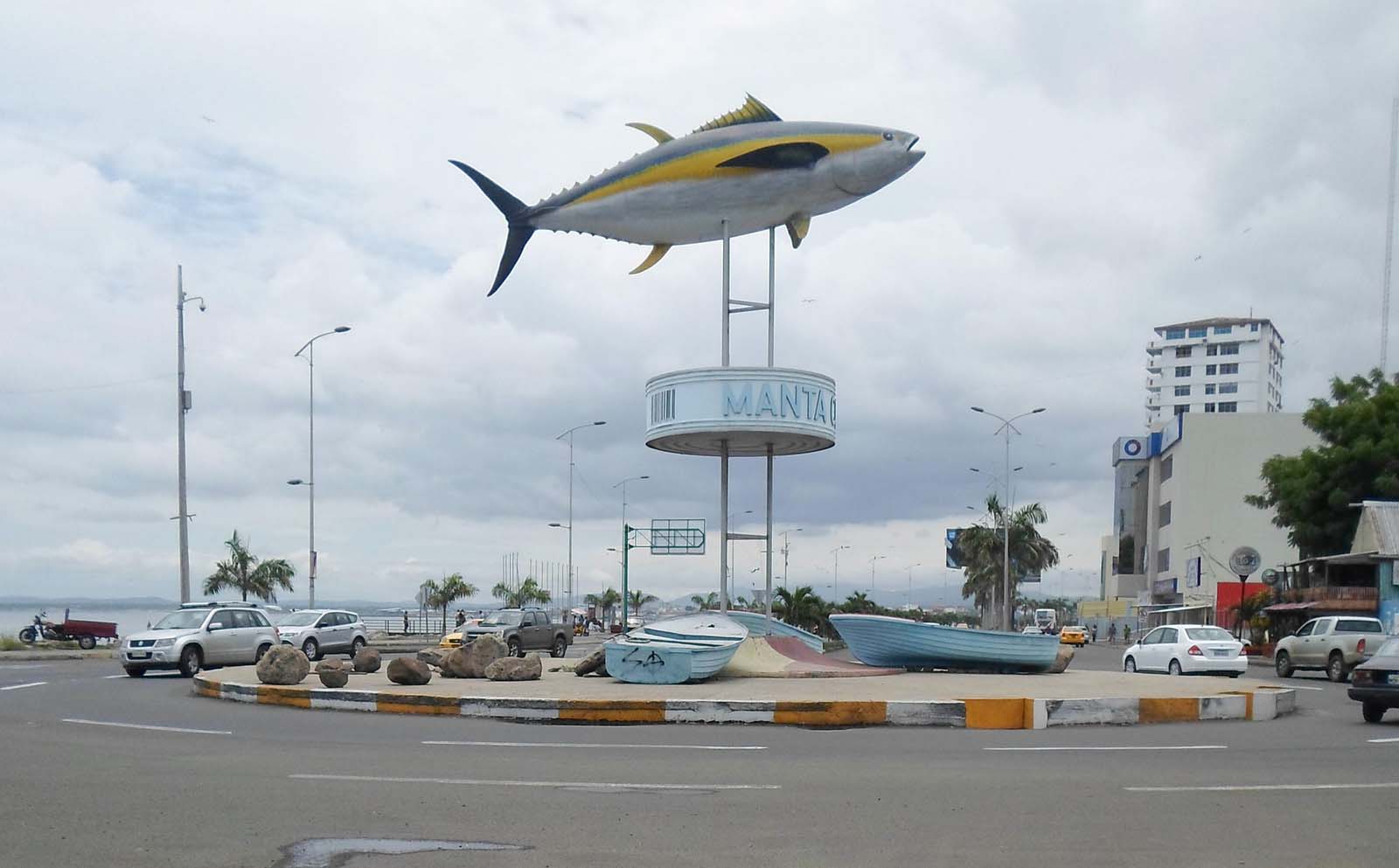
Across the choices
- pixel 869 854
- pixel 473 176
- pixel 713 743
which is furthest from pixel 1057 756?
pixel 473 176

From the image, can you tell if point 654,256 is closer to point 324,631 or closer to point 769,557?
point 769,557

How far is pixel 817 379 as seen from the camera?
2366 centimetres

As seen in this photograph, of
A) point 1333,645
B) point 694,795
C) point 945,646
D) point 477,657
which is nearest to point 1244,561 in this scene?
point 1333,645

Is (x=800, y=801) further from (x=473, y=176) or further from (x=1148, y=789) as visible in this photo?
(x=473, y=176)

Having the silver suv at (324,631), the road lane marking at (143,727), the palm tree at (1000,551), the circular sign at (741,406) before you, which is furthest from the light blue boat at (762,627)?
the palm tree at (1000,551)

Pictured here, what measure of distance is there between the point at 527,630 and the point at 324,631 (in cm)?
730

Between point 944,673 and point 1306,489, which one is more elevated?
point 1306,489

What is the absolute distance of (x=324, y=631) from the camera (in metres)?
36.7

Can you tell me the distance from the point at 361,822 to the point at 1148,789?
6.26 metres

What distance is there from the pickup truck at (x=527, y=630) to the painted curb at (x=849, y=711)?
2378 cm

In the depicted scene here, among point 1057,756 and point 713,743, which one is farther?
point 713,743

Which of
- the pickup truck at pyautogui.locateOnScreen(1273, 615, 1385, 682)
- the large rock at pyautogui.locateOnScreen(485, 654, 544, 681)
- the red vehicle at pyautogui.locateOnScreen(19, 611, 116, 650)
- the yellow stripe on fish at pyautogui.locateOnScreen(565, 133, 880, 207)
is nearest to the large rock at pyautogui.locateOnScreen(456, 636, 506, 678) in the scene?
the large rock at pyautogui.locateOnScreen(485, 654, 544, 681)

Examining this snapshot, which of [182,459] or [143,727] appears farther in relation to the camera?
[182,459]

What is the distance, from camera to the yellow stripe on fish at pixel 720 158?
23047 mm
